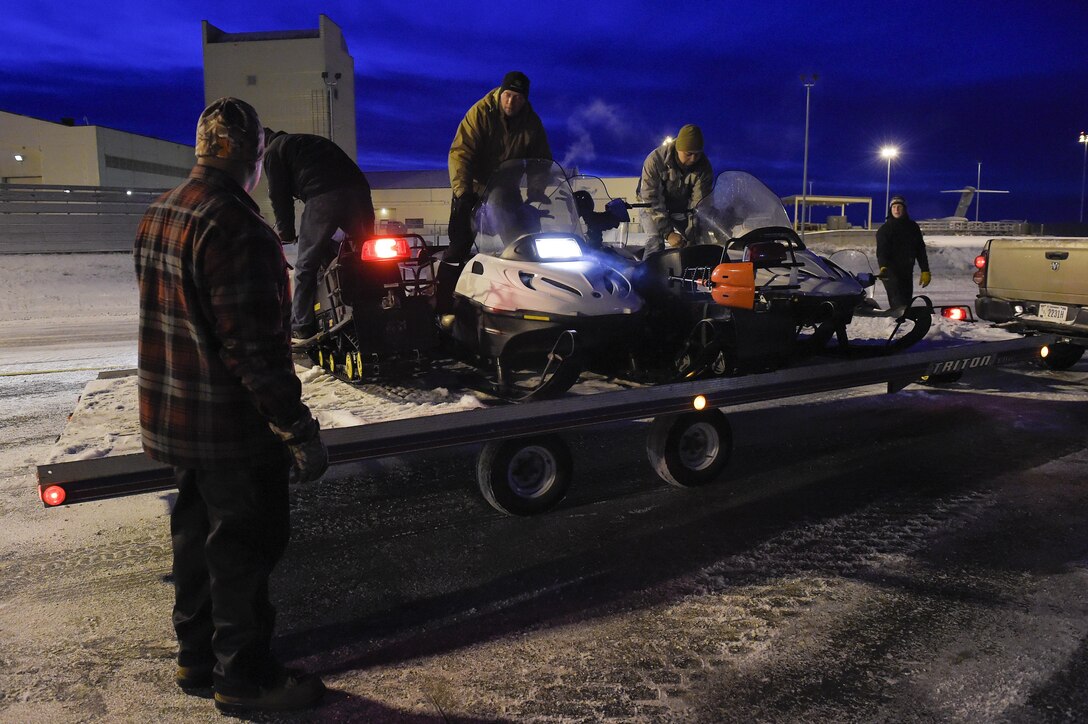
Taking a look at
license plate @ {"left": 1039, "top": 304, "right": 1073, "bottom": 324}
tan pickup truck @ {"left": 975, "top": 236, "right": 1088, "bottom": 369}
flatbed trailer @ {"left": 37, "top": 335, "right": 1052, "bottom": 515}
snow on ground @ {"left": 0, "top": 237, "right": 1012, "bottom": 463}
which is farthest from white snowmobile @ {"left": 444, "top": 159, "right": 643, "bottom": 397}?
license plate @ {"left": 1039, "top": 304, "right": 1073, "bottom": 324}

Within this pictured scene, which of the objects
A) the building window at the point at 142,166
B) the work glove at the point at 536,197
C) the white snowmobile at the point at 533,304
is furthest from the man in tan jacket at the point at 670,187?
the building window at the point at 142,166

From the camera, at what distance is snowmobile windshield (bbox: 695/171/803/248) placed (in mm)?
7207

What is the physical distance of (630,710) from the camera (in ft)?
8.37

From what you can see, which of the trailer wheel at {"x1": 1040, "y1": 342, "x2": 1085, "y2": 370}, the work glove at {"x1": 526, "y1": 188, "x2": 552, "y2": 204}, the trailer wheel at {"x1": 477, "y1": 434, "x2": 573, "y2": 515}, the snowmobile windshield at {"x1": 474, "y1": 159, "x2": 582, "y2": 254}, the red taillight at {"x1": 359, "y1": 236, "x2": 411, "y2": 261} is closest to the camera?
the trailer wheel at {"x1": 477, "y1": 434, "x2": 573, "y2": 515}

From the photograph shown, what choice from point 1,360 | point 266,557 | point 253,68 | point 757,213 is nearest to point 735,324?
point 757,213

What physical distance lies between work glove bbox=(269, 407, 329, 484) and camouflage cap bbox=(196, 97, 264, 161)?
2.73 ft

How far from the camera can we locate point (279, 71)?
4394 centimetres

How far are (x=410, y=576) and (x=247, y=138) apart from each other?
6.77 feet

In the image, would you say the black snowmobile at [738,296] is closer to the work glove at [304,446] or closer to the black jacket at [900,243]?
the work glove at [304,446]

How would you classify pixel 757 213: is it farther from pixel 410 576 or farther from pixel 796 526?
pixel 410 576

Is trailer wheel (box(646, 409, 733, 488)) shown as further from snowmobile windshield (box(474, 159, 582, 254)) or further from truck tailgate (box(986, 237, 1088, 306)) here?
truck tailgate (box(986, 237, 1088, 306))

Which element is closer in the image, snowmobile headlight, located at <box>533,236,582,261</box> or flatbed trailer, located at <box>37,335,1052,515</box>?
flatbed trailer, located at <box>37,335,1052,515</box>

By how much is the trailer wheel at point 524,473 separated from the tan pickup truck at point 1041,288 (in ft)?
16.5

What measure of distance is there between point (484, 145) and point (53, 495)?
4249 mm
